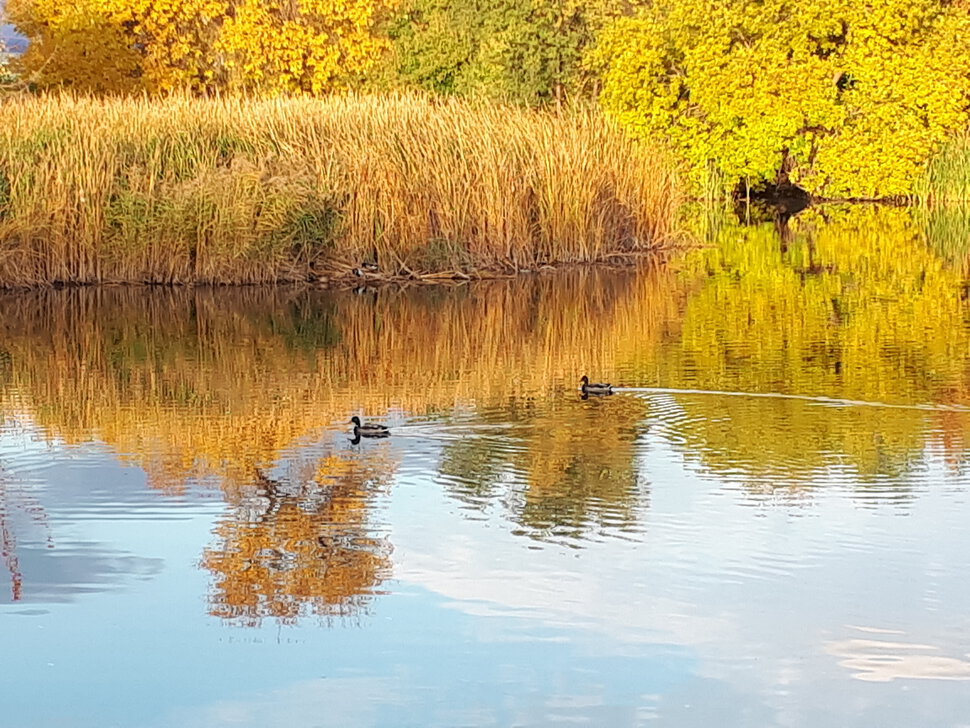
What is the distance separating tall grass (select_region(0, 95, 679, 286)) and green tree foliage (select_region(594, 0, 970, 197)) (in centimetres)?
1613

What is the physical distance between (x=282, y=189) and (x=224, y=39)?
31.0 metres

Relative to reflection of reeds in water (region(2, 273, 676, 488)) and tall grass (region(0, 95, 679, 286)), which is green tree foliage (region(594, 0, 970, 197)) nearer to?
tall grass (region(0, 95, 679, 286))

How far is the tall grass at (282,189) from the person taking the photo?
19.1 m

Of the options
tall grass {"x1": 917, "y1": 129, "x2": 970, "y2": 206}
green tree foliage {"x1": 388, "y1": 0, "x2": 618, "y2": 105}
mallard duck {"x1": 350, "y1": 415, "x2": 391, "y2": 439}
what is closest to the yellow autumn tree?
green tree foliage {"x1": 388, "y1": 0, "x2": 618, "y2": 105}

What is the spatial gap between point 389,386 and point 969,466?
4246 millimetres

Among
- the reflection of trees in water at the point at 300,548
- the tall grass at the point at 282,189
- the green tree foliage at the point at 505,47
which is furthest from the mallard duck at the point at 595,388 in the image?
the green tree foliage at the point at 505,47

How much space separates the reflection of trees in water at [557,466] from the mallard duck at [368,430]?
0.45 m

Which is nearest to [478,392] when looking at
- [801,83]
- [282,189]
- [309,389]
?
[309,389]

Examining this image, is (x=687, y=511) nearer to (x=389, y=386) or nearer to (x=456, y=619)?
(x=456, y=619)

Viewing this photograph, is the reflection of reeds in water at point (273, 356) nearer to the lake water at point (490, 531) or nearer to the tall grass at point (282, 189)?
the lake water at point (490, 531)

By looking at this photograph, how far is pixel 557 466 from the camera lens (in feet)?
27.7

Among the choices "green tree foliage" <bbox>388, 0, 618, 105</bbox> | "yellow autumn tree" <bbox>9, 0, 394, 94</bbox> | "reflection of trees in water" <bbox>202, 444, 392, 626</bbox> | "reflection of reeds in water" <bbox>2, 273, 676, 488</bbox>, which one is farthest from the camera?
"yellow autumn tree" <bbox>9, 0, 394, 94</bbox>

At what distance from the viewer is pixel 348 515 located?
24.3 feet

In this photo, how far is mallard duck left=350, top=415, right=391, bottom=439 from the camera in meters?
9.27
